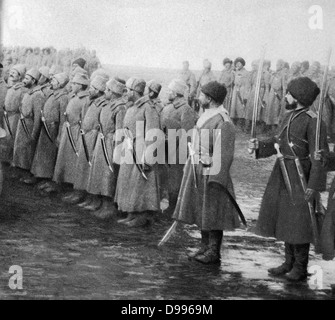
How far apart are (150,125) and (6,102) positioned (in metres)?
1.42

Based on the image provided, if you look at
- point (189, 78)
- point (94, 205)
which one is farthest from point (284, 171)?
point (94, 205)

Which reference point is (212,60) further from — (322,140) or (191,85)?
(322,140)

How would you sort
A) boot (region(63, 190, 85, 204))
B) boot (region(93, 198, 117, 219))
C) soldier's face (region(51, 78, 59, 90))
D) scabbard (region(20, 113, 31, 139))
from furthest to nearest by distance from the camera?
soldier's face (region(51, 78, 59, 90))
scabbard (region(20, 113, 31, 139))
boot (region(63, 190, 85, 204))
boot (region(93, 198, 117, 219))

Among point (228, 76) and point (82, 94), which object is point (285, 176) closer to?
point (228, 76)

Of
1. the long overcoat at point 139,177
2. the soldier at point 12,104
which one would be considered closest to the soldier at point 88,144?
the long overcoat at point 139,177

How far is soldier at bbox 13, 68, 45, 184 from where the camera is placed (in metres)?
7.54

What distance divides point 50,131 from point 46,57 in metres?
0.92

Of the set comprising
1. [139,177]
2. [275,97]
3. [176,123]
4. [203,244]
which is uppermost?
[275,97]

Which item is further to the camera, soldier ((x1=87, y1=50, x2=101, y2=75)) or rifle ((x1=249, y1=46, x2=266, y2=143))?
soldier ((x1=87, y1=50, x2=101, y2=75))

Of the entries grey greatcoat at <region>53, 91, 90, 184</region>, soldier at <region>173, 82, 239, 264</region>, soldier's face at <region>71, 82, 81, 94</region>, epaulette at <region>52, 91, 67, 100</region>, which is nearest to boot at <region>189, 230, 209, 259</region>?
soldier at <region>173, 82, 239, 264</region>

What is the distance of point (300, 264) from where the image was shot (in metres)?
6.23

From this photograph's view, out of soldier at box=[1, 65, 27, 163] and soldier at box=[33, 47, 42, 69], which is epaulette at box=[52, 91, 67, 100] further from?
soldier at box=[33, 47, 42, 69]
